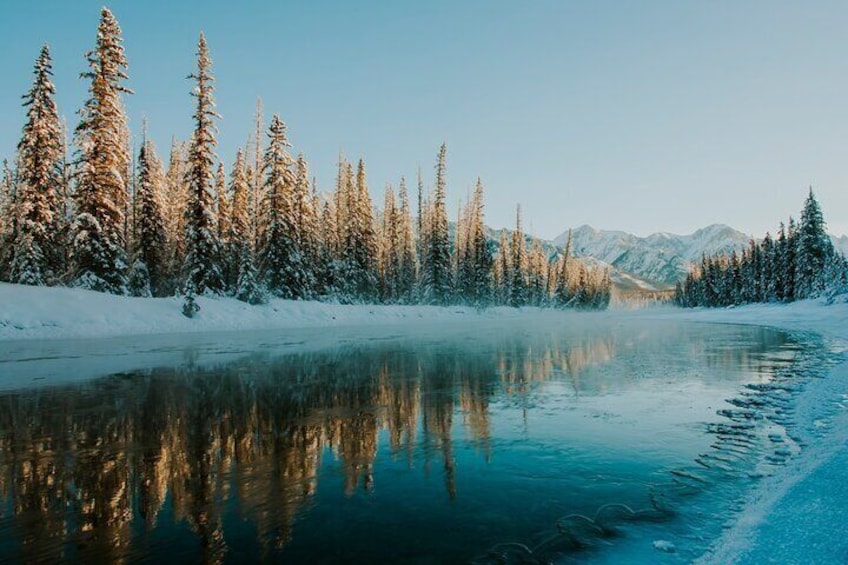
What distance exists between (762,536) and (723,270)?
119 metres

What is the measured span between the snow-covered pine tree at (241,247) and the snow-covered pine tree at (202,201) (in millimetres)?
1779

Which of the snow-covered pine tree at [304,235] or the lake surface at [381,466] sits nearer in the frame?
the lake surface at [381,466]

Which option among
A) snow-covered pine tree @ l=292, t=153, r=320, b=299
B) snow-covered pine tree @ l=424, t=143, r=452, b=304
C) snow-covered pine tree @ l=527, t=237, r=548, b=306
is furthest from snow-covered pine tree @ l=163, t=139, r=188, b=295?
snow-covered pine tree @ l=527, t=237, r=548, b=306

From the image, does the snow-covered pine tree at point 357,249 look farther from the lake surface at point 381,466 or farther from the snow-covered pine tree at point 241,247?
the lake surface at point 381,466

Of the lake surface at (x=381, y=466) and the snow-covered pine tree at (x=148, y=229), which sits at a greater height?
the snow-covered pine tree at (x=148, y=229)

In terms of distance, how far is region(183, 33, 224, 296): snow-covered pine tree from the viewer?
31641mm

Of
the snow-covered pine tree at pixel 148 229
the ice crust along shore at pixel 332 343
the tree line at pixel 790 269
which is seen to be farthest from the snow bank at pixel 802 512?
the tree line at pixel 790 269

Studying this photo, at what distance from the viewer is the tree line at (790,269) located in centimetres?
5462

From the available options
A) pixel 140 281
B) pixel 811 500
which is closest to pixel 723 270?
pixel 140 281

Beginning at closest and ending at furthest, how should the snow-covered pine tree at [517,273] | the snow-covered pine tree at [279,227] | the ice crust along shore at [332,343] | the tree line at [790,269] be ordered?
the ice crust along shore at [332,343] < the snow-covered pine tree at [279,227] < the tree line at [790,269] < the snow-covered pine tree at [517,273]

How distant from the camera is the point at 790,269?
6988cm

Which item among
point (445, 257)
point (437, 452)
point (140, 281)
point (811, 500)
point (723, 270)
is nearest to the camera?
point (811, 500)

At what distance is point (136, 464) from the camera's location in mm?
6031

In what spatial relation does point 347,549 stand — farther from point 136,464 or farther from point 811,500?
point 811,500
